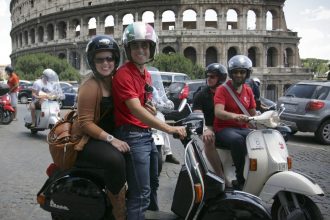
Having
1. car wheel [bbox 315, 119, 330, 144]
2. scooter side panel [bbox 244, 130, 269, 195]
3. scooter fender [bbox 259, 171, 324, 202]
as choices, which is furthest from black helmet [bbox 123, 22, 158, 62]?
car wheel [bbox 315, 119, 330, 144]

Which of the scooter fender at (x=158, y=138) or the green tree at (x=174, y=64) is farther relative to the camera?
the green tree at (x=174, y=64)

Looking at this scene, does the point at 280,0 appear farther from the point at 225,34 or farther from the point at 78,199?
the point at 78,199

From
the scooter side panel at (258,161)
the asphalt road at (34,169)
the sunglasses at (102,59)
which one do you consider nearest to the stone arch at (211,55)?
the asphalt road at (34,169)

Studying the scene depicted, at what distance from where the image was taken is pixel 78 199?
2.95 metres

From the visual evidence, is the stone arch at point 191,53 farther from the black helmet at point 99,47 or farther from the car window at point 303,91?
the black helmet at point 99,47

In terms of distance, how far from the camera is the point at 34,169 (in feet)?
21.0

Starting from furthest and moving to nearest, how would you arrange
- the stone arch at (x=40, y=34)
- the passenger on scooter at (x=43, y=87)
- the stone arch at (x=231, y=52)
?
the stone arch at (x=40, y=34)
the stone arch at (x=231, y=52)
the passenger on scooter at (x=43, y=87)

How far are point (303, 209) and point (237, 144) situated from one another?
0.92m

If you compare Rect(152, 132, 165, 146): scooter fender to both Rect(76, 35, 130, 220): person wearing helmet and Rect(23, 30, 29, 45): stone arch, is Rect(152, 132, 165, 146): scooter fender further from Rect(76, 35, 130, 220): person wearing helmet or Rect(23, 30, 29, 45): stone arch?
Rect(23, 30, 29, 45): stone arch

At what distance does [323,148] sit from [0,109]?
352 inches

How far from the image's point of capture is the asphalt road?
176 inches

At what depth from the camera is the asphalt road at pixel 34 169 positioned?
4.47 m

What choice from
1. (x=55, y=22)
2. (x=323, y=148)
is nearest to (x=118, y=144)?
(x=323, y=148)

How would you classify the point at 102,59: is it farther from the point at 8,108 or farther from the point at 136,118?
the point at 8,108
